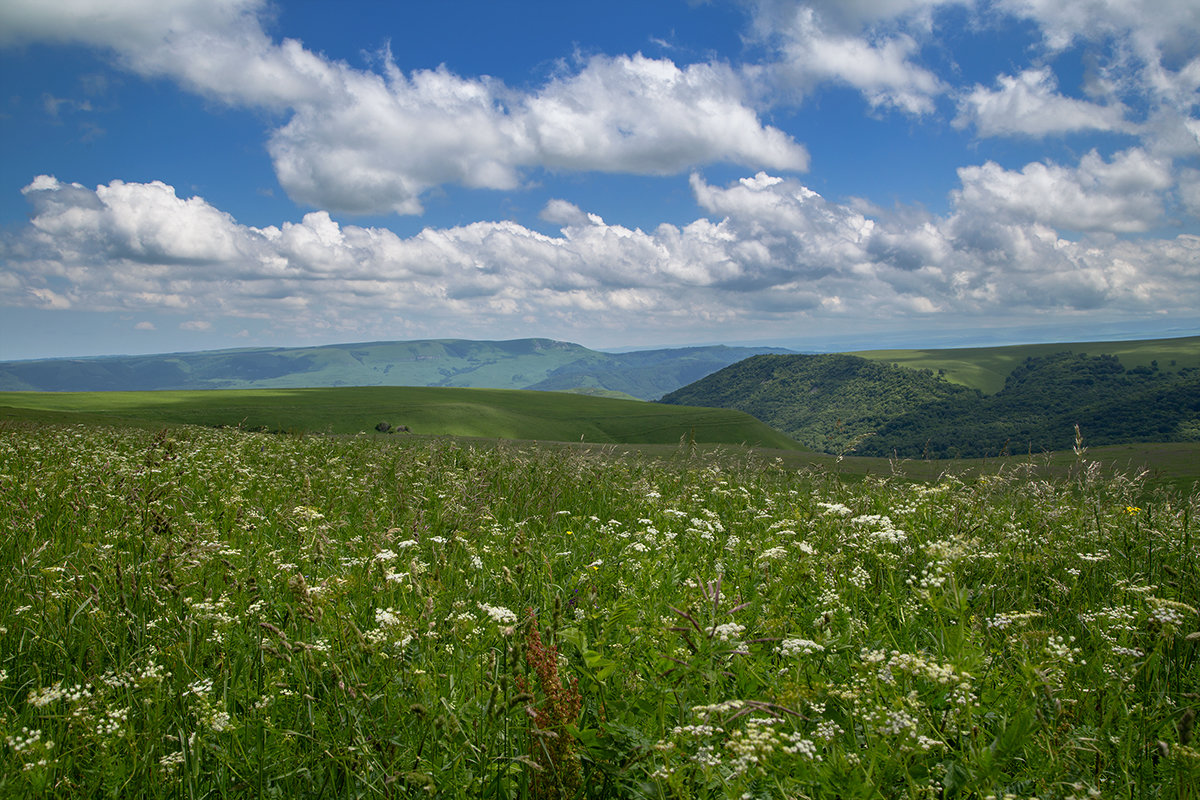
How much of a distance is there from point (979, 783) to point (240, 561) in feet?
19.9

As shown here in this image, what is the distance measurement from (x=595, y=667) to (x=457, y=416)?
105892 millimetres

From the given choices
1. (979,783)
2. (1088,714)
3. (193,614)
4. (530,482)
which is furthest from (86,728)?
(530,482)

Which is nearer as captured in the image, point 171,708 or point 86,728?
point 86,728

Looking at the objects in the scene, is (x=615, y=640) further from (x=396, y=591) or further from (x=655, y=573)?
(x=396, y=591)

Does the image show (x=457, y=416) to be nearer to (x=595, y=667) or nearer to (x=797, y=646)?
(x=595, y=667)

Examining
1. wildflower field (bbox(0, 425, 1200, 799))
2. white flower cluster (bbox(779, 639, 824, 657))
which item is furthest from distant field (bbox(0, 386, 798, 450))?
white flower cluster (bbox(779, 639, 824, 657))

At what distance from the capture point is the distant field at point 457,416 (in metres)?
89.5

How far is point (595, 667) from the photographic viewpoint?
134 inches

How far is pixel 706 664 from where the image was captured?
3.04 metres

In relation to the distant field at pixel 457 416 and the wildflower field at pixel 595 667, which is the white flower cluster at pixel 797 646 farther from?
the distant field at pixel 457 416

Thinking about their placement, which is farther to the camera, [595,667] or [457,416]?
[457,416]

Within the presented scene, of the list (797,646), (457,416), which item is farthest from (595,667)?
(457,416)

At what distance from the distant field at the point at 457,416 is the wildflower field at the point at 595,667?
71.0 m

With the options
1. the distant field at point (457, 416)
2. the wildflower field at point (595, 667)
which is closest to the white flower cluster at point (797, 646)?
the wildflower field at point (595, 667)
